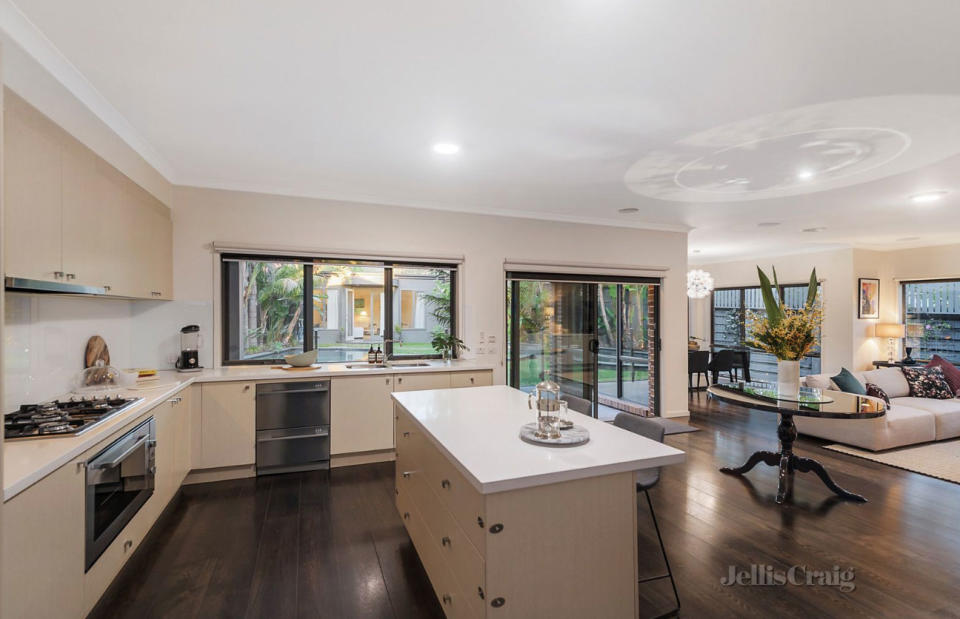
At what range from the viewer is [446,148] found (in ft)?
10.5

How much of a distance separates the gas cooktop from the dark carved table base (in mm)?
4262

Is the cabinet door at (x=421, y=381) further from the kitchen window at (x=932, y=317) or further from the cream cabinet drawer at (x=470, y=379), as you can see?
the kitchen window at (x=932, y=317)

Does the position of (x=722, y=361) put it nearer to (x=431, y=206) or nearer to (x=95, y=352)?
(x=431, y=206)

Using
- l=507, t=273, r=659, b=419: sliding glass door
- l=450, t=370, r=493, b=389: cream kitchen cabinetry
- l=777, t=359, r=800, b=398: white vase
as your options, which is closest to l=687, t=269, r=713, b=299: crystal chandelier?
l=507, t=273, r=659, b=419: sliding glass door

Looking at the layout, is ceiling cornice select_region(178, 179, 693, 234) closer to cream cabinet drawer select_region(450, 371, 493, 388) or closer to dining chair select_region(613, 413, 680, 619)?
cream cabinet drawer select_region(450, 371, 493, 388)

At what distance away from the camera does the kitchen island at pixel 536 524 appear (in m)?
1.49

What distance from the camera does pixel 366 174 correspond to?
149 inches

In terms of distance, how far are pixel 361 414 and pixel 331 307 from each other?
115 cm

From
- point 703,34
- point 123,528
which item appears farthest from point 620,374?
point 123,528

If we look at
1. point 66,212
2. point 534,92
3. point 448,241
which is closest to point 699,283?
point 448,241

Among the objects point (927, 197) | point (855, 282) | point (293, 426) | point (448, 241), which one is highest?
point (927, 197)

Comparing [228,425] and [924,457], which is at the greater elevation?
[228,425]

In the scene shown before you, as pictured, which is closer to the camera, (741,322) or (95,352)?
(95,352)

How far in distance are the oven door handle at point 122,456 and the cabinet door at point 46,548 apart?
0.10 meters
